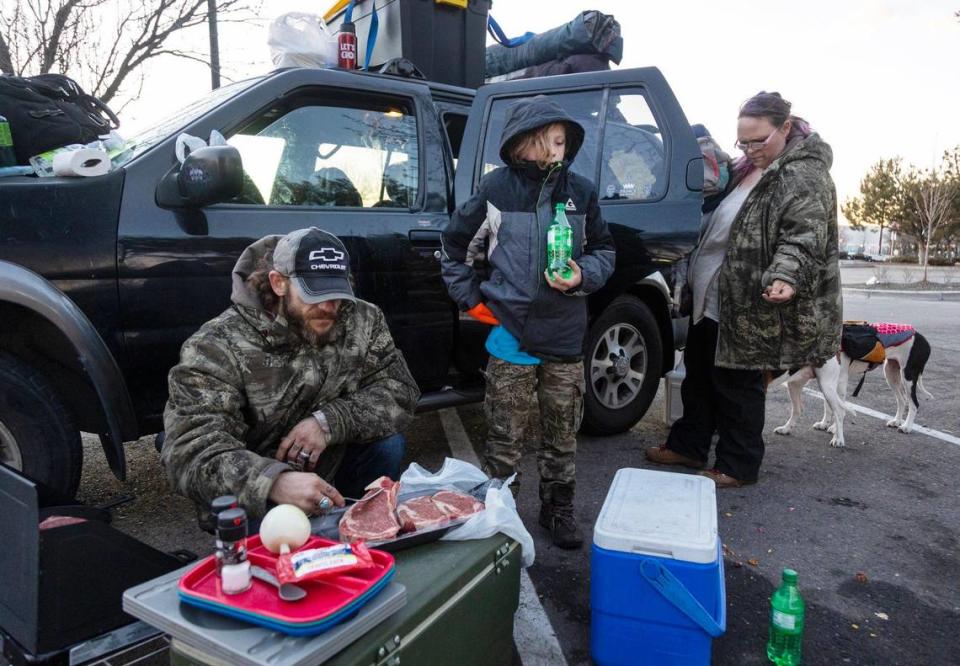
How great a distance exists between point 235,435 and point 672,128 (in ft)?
9.50

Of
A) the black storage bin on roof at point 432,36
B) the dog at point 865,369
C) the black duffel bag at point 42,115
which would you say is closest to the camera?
the black duffel bag at point 42,115

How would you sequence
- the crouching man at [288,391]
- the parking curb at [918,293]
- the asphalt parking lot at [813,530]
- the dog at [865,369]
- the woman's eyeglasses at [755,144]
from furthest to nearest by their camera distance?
1. the parking curb at [918,293]
2. the dog at [865,369]
3. the woman's eyeglasses at [755,144]
4. the asphalt parking lot at [813,530]
5. the crouching man at [288,391]

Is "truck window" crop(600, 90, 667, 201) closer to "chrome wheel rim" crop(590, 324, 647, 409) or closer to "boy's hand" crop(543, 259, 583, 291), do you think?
"chrome wheel rim" crop(590, 324, 647, 409)

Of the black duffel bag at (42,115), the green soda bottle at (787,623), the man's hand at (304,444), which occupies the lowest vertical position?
the green soda bottle at (787,623)

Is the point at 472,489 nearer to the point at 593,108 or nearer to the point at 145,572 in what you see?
the point at 145,572

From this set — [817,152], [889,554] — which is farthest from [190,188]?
[889,554]

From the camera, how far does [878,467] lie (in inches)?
157

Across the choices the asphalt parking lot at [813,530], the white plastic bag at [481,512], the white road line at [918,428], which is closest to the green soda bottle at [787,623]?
the asphalt parking lot at [813,530]

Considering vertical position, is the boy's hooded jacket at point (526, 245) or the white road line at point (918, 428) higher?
the boy's hooded jacket at point (526, 245)

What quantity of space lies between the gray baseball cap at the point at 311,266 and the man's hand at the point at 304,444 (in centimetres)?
43

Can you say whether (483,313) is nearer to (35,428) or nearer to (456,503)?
(456,503)

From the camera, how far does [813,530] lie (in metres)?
3.09

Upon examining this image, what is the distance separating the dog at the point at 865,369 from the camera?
4316 mm

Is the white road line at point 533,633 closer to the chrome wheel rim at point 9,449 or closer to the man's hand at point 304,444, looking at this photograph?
the man's hand at point 304,444
